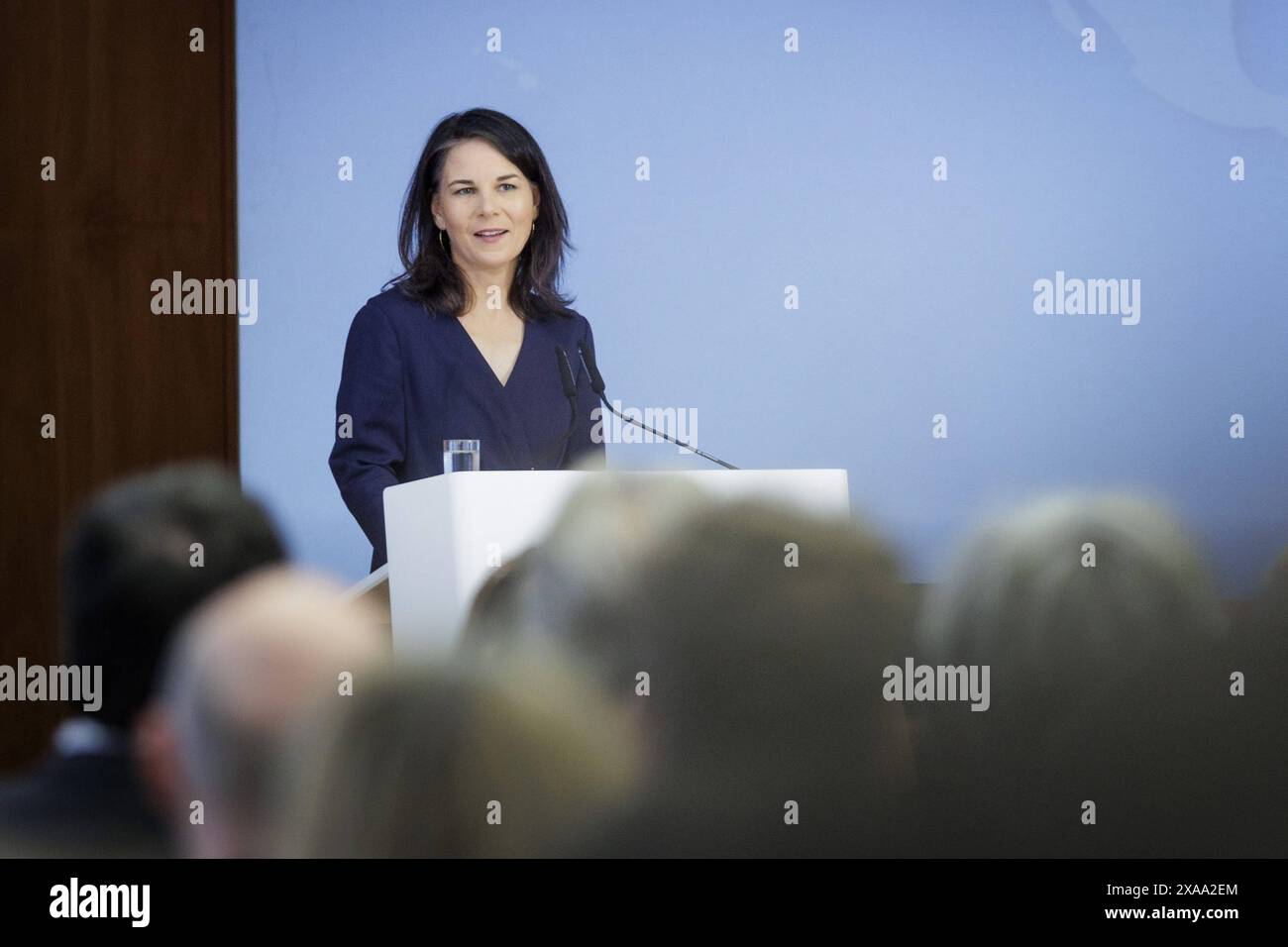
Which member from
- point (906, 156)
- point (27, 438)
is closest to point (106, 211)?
point (27, 438)

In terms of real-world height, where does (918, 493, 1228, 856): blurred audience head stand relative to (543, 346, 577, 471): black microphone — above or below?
below

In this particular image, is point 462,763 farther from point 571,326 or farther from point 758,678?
point 571,326

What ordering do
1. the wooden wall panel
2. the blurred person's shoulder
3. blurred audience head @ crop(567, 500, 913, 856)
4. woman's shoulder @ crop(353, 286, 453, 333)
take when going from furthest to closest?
the wooden wall panel, woman's shoulder @ crop(353, 286, 453, 333), the blurred person's shoulder, blurred audience head @ crop(567, 500, 913, 856)

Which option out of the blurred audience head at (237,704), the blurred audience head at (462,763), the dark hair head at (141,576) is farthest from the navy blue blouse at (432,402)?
the blurred audience head at (462,763)

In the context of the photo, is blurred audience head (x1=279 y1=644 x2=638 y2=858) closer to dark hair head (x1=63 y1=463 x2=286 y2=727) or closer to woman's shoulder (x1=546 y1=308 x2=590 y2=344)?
dark hair head (x1=63 y1=463 x2=286 y2=727)

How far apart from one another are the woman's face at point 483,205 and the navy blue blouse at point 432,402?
0.47 ft

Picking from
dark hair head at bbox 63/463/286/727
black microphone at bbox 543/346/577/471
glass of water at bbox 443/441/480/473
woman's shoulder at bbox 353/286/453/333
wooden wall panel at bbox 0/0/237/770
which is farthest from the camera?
wooden wall panel at bbox 0/0/237/770

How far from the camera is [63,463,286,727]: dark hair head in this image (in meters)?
2.05

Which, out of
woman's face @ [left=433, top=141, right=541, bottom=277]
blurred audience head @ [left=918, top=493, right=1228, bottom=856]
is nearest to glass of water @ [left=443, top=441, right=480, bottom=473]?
woman's face @ [left=433, top=141, right=541, bottom=277]

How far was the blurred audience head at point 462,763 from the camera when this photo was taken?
5.46ft

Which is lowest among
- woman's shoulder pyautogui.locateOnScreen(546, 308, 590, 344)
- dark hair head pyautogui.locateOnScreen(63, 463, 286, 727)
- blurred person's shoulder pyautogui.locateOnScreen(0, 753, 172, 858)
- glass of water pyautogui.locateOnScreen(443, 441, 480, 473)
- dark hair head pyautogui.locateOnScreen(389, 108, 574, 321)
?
blurred person's shoulder pyautogui.locateOnScreen(0, 753, 172, 858)

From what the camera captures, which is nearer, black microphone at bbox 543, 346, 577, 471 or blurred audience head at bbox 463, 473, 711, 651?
blurred audience head at bbox 463, 473, 711, 651
